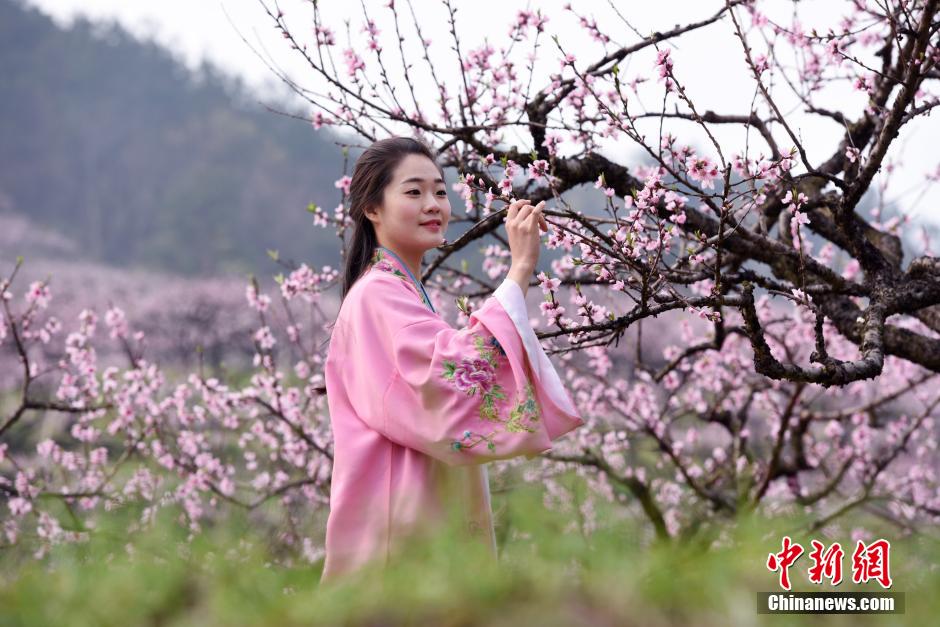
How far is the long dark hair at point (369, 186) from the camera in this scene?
277 centimetres

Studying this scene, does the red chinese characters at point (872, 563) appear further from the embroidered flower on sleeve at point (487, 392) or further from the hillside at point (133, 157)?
the hillside at point (133, 157)

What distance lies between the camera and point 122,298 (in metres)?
25.5

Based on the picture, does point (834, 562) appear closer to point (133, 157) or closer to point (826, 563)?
point (826, 563)

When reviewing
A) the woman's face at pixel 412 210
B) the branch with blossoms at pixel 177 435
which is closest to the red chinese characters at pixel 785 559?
the woman's face at pixel 412 210

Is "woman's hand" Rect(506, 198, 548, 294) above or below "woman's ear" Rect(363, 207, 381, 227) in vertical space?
below

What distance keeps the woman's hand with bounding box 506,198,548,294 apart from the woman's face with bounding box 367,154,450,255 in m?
0.34

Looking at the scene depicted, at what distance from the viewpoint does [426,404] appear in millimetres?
2262

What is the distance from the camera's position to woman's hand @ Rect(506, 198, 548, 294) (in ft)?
7.84

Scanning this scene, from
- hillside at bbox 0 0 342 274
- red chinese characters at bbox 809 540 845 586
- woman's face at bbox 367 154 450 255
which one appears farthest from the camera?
hillside at bbox 0 0 342 274

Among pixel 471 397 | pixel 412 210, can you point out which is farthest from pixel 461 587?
pixel 412 210

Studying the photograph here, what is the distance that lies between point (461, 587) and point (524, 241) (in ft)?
4.86

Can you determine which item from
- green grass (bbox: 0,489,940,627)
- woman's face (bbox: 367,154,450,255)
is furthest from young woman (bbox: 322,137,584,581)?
green grass (bbox: 0,489,940,627)

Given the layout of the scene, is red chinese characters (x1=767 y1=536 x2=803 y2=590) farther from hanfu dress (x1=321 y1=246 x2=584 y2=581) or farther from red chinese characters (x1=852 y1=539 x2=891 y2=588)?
hanfu dress (x1=321 y1=246 x2=584 y2=581)

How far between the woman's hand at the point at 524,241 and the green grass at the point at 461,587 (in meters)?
1.19
